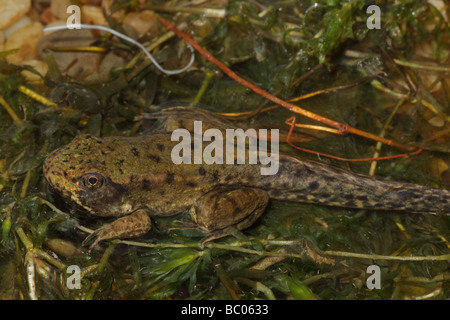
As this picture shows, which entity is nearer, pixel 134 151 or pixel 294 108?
pixel 134 151

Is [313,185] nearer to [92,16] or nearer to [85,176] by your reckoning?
[85,176]

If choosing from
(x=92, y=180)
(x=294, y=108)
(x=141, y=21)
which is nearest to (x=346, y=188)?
(x=294, y=108)

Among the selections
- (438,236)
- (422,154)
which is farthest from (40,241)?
(422,154)

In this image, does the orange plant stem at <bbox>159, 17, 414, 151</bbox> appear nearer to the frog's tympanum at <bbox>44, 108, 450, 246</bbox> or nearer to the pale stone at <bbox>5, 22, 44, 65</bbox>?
the frog's tympanum at <bbox>44, 108, 450, 246</bbox>

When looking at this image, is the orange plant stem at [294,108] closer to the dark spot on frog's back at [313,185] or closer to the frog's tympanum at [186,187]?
the frog's tympanum at [186,187]

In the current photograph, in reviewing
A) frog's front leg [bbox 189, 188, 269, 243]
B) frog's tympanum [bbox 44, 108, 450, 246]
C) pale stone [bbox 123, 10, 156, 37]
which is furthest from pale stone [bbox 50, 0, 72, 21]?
frog's front leg [bbox 189, 188, 269, 243]

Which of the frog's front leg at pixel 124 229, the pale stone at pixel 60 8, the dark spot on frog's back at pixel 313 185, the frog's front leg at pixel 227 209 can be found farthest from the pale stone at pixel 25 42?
the dark spot on frog's back at pixel 313 185
